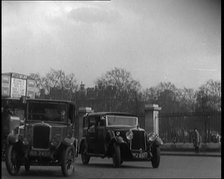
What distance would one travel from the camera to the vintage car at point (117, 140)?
593 cm

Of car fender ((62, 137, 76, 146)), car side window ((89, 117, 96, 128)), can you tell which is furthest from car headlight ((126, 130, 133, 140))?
car fender ((62, 137, 76, 146))

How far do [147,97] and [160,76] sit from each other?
0.45m

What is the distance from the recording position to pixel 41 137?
5.73 metres

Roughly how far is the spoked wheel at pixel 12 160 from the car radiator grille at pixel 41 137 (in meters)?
0.31

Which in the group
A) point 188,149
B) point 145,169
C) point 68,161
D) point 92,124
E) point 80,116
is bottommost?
point 145,169

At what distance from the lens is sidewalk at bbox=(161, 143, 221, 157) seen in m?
6.19

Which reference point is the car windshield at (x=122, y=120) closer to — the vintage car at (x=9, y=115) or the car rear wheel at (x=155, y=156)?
the car rear wheel at (x=155, y=156)

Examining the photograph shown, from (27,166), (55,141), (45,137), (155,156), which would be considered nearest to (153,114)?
(155,156)

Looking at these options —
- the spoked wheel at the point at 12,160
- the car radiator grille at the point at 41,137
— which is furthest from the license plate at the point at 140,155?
the spoked wheel at the point at 12,160

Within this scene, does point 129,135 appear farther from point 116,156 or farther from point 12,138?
point 12,138

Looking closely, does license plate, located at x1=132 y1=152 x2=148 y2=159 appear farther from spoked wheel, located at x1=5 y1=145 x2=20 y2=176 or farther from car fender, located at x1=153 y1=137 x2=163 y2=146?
spoked wheel, located at x1=5 y1=145 x2=20 y2=176

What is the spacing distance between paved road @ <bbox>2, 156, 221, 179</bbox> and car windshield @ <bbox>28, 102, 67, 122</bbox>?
0.59 m

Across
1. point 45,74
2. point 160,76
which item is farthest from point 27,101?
point 160,76

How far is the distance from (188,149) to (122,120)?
957 mm
